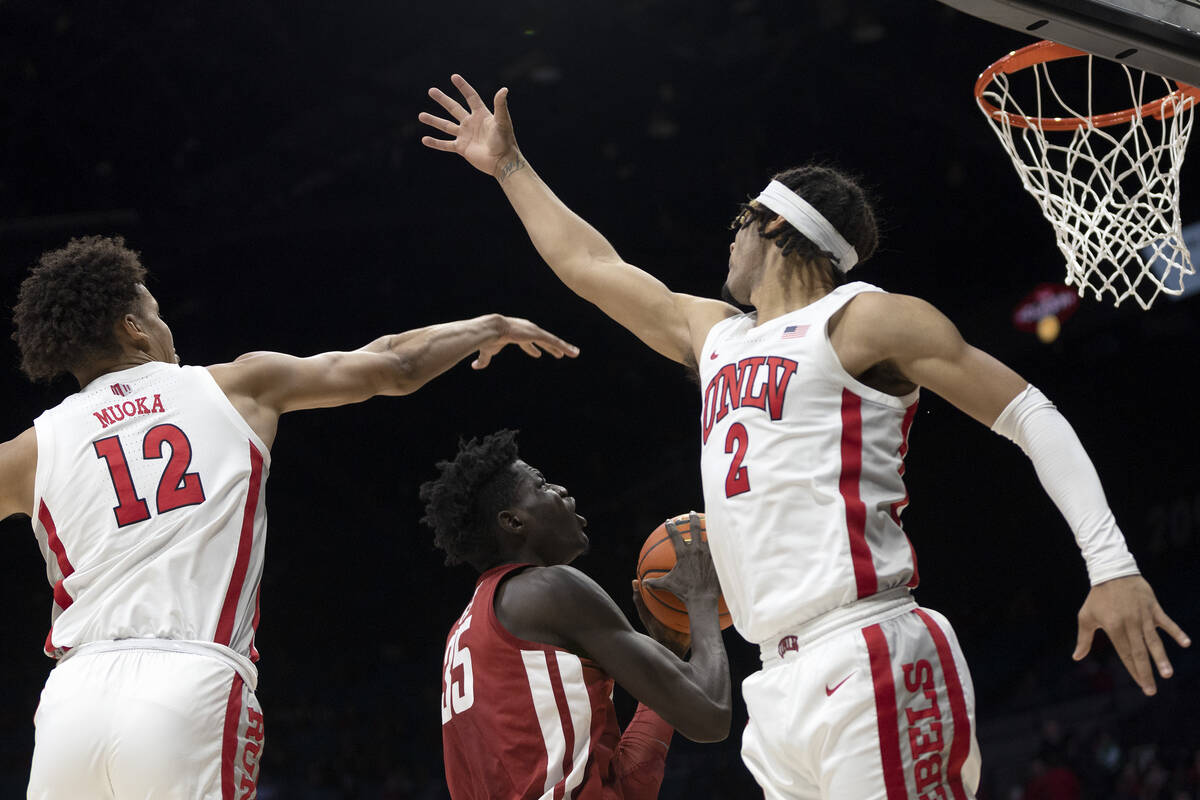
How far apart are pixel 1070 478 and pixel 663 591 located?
133 centimetres

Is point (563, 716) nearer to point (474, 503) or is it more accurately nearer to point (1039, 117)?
point (474, 503)

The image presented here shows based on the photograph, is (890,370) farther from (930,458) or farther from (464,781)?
(930,458)

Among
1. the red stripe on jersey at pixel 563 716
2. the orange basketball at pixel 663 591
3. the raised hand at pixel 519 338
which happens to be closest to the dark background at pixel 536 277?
the raised hand at pixel 519 338

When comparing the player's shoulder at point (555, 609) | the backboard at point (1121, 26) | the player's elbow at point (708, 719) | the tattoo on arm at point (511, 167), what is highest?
the backboard at point (1121, 26)

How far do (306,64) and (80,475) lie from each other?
6.47 meters

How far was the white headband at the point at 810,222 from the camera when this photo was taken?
283 centimetres

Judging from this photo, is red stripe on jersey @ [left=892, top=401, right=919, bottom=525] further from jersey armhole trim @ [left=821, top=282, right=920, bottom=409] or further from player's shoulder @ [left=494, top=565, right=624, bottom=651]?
player's shoulder @ [left=494, top=565, right=624, bottom=651]

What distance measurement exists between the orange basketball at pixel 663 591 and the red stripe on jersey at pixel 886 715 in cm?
96

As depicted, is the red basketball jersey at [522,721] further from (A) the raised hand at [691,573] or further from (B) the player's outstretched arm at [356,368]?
(B) the player's outstretched arm at [356,368]

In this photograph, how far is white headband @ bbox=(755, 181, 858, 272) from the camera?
9.28 ft

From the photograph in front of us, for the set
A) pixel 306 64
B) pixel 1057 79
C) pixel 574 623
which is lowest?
pixel 574 623

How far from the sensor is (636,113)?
32.0 feet

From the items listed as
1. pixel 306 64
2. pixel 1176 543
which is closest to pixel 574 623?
pixel 306 64

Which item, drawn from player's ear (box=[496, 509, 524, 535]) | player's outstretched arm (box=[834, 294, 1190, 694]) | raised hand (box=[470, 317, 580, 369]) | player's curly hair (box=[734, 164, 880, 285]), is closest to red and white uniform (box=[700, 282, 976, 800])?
player's outstretched arm (box=[834, 294, 1190, 694])
